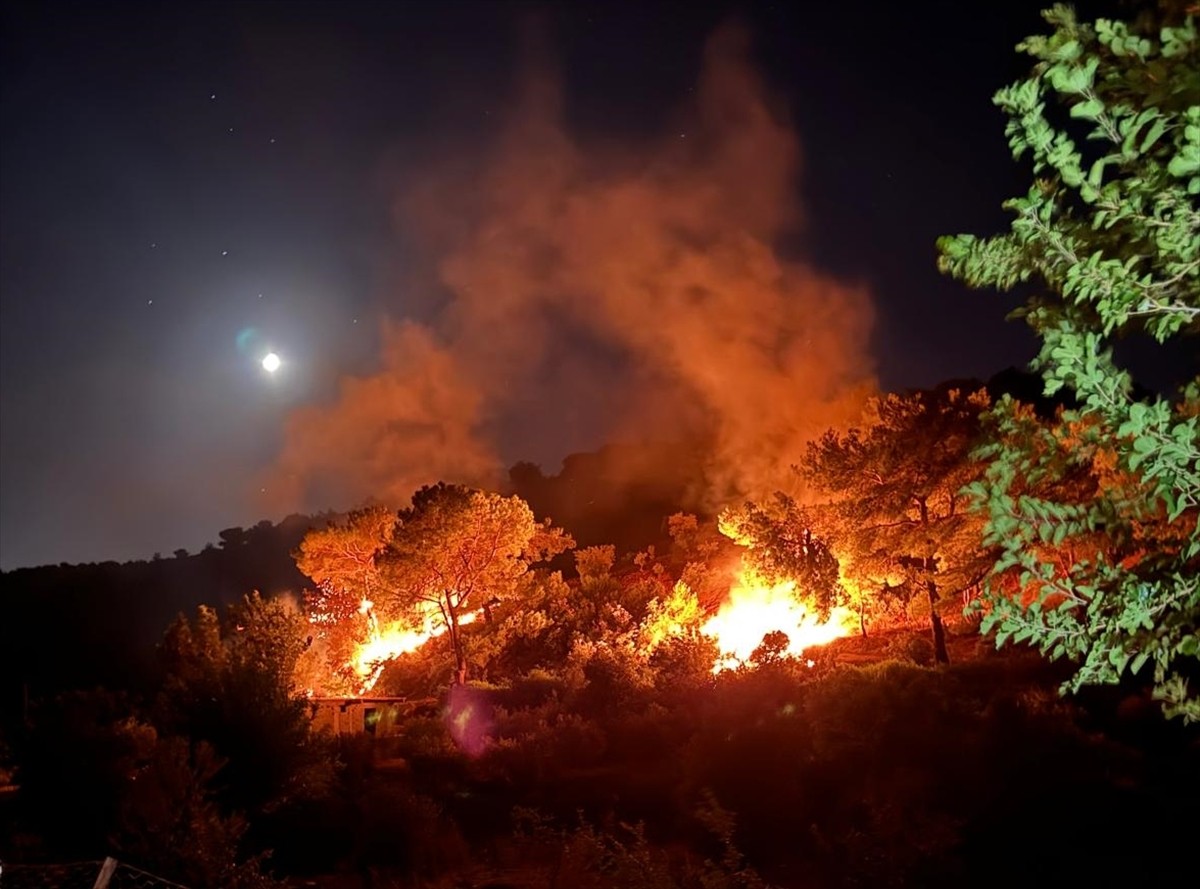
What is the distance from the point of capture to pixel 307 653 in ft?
90.1

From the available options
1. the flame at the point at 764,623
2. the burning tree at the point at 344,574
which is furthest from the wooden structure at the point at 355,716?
the flame at the point at 764,623

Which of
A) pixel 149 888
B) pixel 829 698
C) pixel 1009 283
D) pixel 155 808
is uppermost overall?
pixel 829 698

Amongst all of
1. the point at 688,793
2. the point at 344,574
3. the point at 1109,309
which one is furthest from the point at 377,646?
the point at 1109,309

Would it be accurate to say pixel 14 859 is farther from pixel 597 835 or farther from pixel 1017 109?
pixel 1017 109

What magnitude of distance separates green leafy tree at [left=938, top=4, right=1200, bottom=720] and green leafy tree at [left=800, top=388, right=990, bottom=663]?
16.3 metres

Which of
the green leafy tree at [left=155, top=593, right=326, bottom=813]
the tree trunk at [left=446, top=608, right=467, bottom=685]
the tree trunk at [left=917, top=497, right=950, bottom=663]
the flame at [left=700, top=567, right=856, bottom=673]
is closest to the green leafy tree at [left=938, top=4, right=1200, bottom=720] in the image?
the green leafy tree at [left=155, top=593, right=326, bottom=813]

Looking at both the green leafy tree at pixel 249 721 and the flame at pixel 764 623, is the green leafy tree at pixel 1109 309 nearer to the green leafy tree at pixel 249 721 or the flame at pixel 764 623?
the green leafy tree at pixel 249 721

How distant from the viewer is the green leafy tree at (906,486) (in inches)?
754

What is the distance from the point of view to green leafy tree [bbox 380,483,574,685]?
26.0 metres

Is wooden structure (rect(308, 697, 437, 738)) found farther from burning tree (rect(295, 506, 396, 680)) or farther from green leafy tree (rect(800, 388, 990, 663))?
green leafy tree (rect(800, 388, 990, 663))

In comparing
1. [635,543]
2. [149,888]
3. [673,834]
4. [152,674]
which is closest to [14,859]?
[149,888]

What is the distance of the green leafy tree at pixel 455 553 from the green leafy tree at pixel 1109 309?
78.0 feet

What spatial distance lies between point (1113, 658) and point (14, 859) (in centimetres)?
1409

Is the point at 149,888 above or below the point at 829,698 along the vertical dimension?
below
